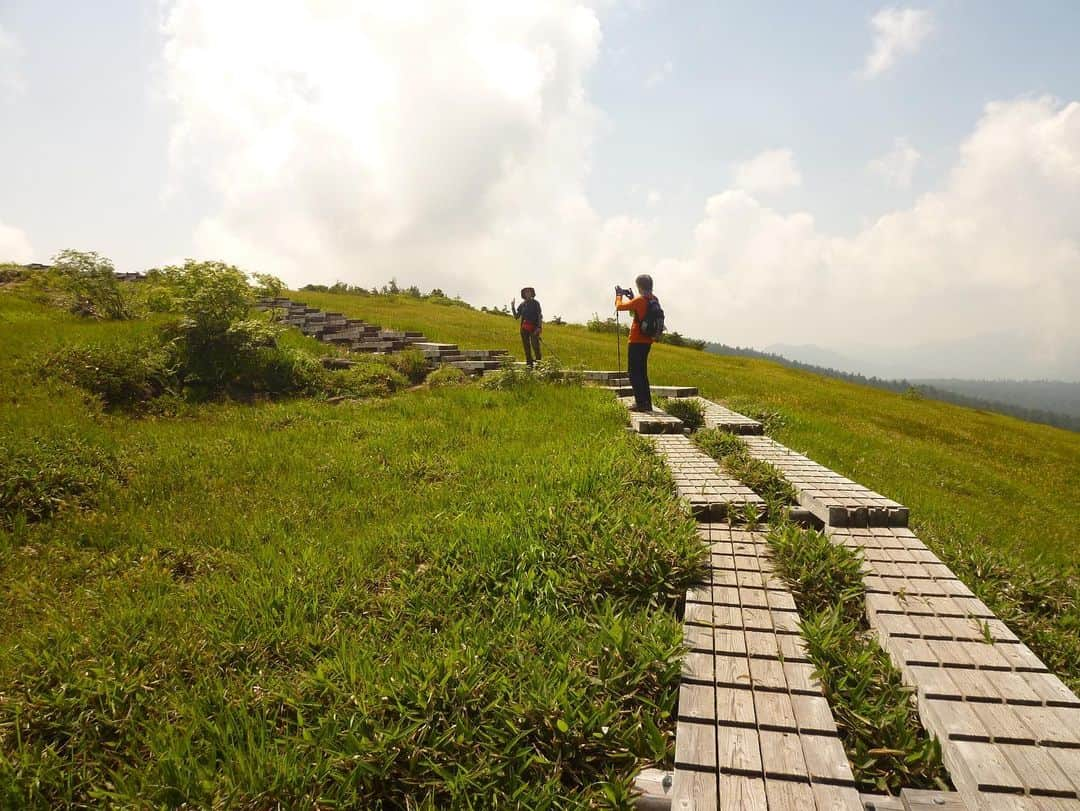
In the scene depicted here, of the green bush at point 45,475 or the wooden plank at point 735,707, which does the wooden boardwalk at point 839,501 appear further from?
the green bush at point 45,475

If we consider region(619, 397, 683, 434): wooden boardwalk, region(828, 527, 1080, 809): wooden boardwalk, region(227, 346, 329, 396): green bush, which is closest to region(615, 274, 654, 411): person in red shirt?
region(619, 397, 683, 434): wooden boardwalk

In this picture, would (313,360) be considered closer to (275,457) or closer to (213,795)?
(275,457)

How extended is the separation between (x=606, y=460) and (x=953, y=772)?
362 cm

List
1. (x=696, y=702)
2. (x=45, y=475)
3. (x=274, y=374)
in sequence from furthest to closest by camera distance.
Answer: (x=274, y=374)
(x=45, y=475)
(x=696, y=702)

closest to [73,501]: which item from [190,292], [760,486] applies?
[190,292]

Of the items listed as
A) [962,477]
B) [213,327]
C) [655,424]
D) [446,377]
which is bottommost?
[962,477]

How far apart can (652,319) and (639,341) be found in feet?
1.30

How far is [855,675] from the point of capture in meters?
2.77

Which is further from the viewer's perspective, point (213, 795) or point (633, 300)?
point (633, 300)

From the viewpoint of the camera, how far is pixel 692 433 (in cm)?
805

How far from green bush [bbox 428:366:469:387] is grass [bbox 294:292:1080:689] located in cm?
510

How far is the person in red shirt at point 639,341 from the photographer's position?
7.86 m

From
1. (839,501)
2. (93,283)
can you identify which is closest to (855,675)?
(839,501)

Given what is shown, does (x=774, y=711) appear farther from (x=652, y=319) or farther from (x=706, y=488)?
(x=652, y=319)
